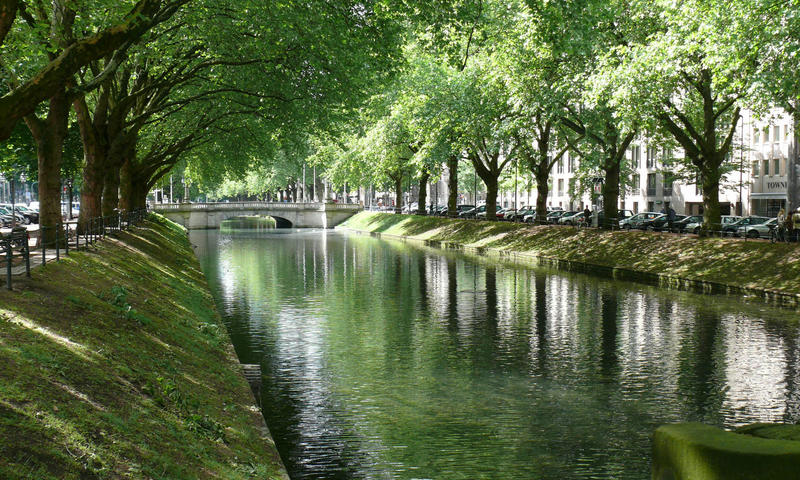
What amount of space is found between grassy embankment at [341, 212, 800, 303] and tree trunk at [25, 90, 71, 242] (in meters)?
25.7

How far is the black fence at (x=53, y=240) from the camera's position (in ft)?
50.3

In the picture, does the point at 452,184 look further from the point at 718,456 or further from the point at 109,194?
the point at 718,456

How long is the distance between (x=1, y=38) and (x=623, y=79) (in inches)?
1004

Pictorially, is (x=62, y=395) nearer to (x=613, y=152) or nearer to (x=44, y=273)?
(x=44, y=273)

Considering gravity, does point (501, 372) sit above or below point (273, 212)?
below

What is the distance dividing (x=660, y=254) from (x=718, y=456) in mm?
33734

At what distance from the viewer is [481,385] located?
17047mm

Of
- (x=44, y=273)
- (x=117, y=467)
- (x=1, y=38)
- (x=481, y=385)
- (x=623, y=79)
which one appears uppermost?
(x=623, y=79)

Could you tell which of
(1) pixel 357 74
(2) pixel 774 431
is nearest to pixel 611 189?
(1) pixel 357 74

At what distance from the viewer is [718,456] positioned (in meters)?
7.75

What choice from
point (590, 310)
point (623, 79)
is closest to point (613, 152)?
point (623, 79)

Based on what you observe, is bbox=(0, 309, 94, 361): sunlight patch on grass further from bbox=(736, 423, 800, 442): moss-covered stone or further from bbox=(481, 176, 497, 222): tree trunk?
bbox=(481, 176, 497, 222): tree trunk

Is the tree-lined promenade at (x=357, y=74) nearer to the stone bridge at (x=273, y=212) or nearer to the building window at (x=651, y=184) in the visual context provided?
the building window at (x=651, y=184)

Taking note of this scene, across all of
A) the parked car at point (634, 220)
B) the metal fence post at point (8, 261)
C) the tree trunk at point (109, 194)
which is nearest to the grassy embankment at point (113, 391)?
the metal fence post at point (8, 261)
